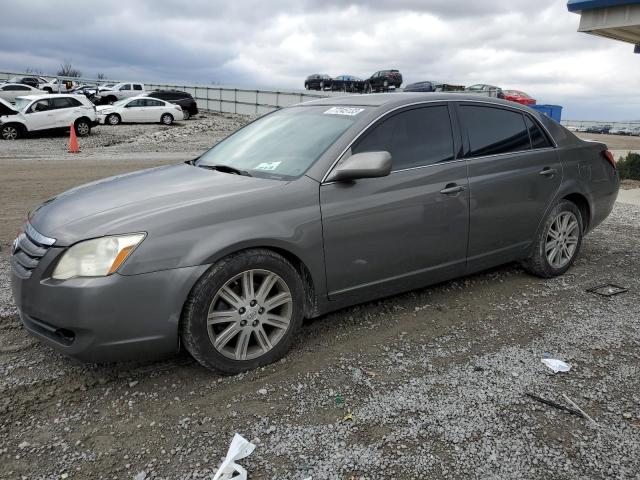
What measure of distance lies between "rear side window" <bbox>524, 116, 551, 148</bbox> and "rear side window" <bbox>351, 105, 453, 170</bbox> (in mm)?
1063

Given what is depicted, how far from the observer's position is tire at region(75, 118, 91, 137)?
2262cm

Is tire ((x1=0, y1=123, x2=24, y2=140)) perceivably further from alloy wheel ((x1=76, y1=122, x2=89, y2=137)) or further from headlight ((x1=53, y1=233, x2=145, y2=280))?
headlight ((x1=53, y1=233, x2=145, y2=280))

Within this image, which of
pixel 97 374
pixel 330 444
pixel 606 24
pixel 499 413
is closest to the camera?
pixel 330 444

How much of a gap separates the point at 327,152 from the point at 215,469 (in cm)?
206

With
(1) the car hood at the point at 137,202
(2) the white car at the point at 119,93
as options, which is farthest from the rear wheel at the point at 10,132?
(1) the car hood at the point at 137,202

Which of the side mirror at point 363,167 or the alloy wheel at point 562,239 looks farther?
the alloy wheel at point 562,239

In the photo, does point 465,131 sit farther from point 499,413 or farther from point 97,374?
point 97,374

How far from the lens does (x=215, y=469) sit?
2.46m

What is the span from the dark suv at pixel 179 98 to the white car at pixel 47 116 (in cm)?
Result: 828

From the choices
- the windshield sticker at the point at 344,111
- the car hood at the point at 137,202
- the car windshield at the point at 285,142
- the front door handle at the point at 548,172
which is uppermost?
the windshield sticker at the point at 344,111

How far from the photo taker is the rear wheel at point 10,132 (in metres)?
21.0

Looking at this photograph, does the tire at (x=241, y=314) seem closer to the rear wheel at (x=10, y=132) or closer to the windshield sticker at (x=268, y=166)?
the windshield sticker at (x=268, y=166)

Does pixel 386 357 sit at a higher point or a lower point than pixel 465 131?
lower

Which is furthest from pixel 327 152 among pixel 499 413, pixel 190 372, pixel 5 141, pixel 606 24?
pixel 5 141
